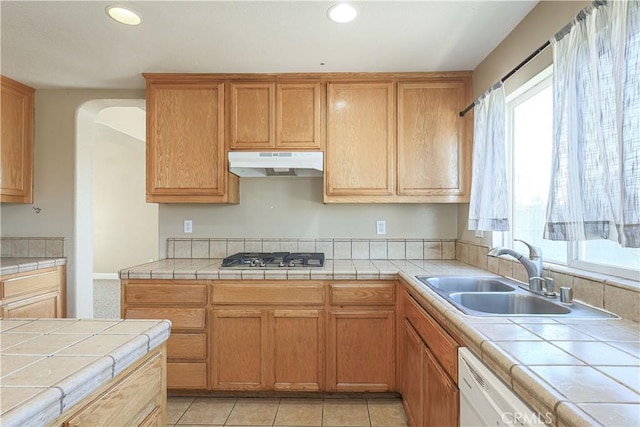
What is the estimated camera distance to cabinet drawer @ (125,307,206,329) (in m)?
2.18

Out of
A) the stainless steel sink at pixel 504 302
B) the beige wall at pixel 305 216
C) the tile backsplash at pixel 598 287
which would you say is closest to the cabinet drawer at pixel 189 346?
the beige wall at pixel 305 216

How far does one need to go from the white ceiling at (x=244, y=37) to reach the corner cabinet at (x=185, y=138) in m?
0.16

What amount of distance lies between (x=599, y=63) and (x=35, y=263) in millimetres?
3597

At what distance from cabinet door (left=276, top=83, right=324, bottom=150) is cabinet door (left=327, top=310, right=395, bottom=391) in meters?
1.30

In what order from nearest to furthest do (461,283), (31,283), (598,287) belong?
(598,287) → (461,283) → (31,283)

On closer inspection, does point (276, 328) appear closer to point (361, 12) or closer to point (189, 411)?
point (189, 411)

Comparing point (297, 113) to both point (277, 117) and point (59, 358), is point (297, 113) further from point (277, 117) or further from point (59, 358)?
point (59, 358)

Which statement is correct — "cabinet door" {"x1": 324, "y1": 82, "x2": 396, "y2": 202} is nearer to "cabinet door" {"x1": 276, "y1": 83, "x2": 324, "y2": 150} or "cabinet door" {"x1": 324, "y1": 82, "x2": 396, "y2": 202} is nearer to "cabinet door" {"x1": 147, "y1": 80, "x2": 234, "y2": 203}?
"cabinet door" {"x1": 276, "y1": 83, "x2": 324, "y2": 150}

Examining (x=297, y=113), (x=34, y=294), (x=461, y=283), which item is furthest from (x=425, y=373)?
(x=34, y=294)

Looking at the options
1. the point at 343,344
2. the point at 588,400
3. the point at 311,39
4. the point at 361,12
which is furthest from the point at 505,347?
the point at 311,39

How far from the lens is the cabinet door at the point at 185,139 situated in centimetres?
250

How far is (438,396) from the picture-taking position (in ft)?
4.54

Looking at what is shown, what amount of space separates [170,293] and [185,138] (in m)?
1.17

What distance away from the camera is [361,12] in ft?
5.71
